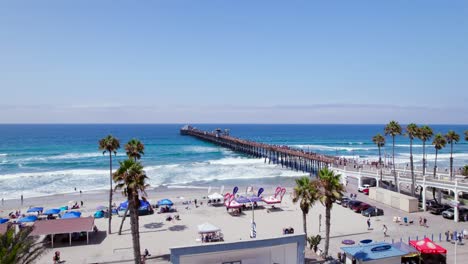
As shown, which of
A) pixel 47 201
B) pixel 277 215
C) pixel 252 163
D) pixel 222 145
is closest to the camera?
pixel 277 215

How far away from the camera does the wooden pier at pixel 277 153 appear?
62.0 m

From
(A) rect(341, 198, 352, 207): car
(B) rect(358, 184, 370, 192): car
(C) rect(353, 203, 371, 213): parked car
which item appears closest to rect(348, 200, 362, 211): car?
(C) rect(353, 203, 371, 213): parked car

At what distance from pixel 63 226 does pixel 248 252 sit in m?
16.6

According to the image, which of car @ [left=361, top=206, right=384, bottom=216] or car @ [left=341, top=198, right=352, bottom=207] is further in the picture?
car @ [left=341, top=198, right=352, bottom=207]

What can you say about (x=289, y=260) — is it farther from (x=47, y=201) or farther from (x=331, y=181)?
(x=47, y=201)

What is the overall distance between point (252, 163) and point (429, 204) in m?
42.8

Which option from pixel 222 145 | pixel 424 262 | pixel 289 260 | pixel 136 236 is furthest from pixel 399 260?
pixel 222 145

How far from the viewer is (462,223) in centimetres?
3023

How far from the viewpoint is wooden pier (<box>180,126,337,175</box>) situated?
204 feet

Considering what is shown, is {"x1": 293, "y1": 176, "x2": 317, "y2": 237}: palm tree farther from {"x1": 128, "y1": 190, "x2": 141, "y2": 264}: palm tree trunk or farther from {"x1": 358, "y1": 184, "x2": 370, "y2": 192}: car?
{"x1": 358, "y1": 184, "x2": 370, "y2": 192}: car

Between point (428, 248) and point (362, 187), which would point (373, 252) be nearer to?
point (428, 248)

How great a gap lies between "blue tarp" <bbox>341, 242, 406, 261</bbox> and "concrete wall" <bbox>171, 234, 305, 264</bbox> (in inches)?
172

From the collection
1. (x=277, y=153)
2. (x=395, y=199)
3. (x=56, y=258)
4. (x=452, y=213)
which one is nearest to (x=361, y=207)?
(x=395, y=199)

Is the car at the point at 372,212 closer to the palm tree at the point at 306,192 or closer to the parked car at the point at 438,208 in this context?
the parked car at the point at 438,208
